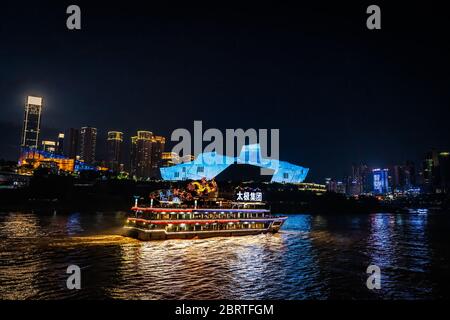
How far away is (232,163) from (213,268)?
15814cm

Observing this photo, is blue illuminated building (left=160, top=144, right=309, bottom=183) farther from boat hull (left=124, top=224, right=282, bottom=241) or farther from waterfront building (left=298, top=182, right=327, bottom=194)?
boat hull (left=124, top=224, right=282, bottom=241)

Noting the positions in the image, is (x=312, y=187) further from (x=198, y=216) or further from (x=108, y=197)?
(x=198, y=216)

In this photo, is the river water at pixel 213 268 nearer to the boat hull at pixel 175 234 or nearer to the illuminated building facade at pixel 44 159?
the boat hull at pixel 175 234

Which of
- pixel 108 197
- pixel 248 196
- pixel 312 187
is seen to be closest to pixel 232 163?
pixel 312 187

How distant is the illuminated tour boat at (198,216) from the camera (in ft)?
124

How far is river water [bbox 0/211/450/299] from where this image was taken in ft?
66.5

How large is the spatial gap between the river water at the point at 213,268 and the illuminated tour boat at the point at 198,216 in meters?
1.58

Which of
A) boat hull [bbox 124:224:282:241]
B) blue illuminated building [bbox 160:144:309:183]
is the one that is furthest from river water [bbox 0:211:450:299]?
blue illuminated building [bbox 160:144:309:183]

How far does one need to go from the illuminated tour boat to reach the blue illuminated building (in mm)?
125631

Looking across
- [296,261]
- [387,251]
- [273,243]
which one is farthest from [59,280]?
[387,251]

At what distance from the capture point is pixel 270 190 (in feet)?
538

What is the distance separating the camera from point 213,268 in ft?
86.4

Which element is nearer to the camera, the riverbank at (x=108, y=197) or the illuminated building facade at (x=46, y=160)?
the riverbank at (x=108, y=197)

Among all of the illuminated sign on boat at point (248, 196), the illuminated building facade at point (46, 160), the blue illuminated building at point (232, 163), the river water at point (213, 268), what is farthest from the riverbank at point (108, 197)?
the illuminated building facade at point (46, 160)
